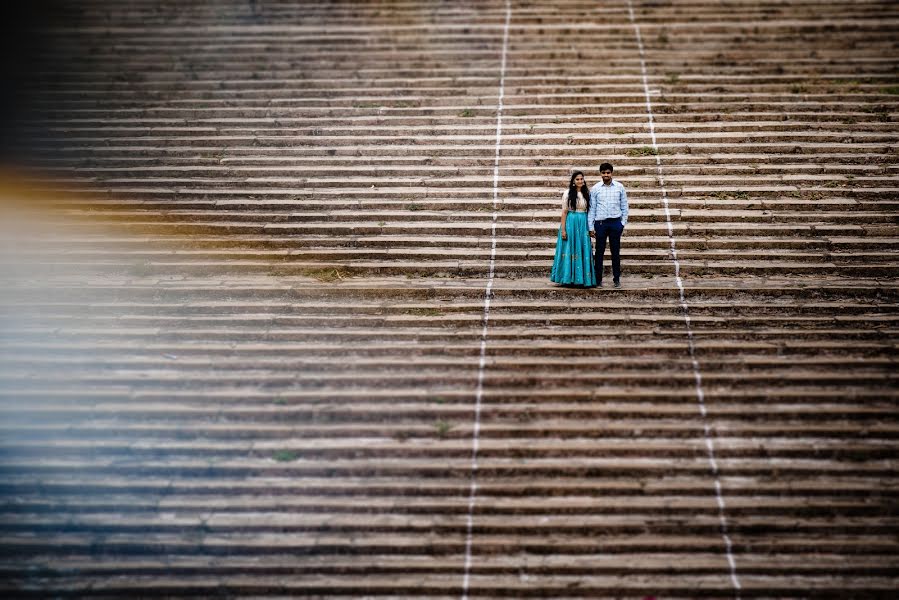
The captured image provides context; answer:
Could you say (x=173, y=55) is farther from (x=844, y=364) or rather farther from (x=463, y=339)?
(x=844, y=364)

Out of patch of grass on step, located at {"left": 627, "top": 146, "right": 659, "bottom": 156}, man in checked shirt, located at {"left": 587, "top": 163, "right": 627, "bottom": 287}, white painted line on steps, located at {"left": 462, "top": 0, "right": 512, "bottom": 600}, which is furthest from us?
patch of grass on step, located at {"left": 627, "top": 146, "right": 659, "bottom": 156}

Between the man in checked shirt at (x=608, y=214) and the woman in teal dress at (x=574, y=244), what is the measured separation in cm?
8

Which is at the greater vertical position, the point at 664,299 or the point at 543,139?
the point at 543,139

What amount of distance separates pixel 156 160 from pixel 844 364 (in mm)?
8104

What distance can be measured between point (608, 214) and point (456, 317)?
5.87 ft

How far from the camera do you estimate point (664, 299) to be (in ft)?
21.1

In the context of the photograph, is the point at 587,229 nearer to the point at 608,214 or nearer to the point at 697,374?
the point at 608,214

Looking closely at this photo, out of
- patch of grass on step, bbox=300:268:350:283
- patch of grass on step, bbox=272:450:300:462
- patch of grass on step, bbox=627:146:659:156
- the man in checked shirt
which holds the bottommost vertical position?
patch of grass on step, bbox=272:450:300:462

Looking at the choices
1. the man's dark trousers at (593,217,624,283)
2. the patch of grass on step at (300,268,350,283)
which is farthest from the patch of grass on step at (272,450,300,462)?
the man's dark trousers at (593,217,624,283)

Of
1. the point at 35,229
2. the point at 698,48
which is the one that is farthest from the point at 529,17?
the point at 35,229

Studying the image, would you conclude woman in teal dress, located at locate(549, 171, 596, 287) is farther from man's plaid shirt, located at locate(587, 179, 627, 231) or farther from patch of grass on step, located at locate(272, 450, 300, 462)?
patch of grass on step, located at locate(272, 450, 300, 462)

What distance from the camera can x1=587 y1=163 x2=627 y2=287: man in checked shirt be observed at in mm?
6238

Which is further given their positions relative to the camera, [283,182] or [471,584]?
[283,182]

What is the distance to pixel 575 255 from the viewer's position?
255 inches
